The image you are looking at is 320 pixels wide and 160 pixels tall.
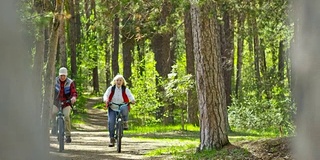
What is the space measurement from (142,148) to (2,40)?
47.2ft

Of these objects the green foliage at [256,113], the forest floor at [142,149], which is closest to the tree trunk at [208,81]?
the forest floor at [142,149]

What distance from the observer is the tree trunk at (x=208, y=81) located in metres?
11.2

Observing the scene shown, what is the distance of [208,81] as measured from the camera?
11.4 meters

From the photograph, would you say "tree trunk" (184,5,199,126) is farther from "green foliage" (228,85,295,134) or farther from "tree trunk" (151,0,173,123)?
"green foliage" (228,85,295,134)

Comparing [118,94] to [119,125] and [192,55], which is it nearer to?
[119,125]

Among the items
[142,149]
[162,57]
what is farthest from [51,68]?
[162,57]

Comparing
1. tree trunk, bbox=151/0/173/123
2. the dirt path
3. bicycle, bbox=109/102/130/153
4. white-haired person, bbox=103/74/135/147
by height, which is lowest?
the dirt path

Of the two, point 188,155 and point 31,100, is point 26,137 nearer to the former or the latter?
point 31,100

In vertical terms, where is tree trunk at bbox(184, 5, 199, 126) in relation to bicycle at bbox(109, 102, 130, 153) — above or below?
above

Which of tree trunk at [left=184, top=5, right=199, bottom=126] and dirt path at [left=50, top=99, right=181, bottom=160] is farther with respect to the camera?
tree trunk at [left=184, top=5, right=199, bottom=126]

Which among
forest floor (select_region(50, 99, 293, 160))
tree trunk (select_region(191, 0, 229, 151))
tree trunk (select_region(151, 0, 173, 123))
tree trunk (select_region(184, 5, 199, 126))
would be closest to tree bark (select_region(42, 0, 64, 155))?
forest floor (select_region(50, 99, 293, 160))

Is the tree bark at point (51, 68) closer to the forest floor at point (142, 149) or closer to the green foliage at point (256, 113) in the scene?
the forest floor at point (142, 149)

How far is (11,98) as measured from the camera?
0.88m

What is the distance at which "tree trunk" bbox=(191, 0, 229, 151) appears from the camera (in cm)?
1125
